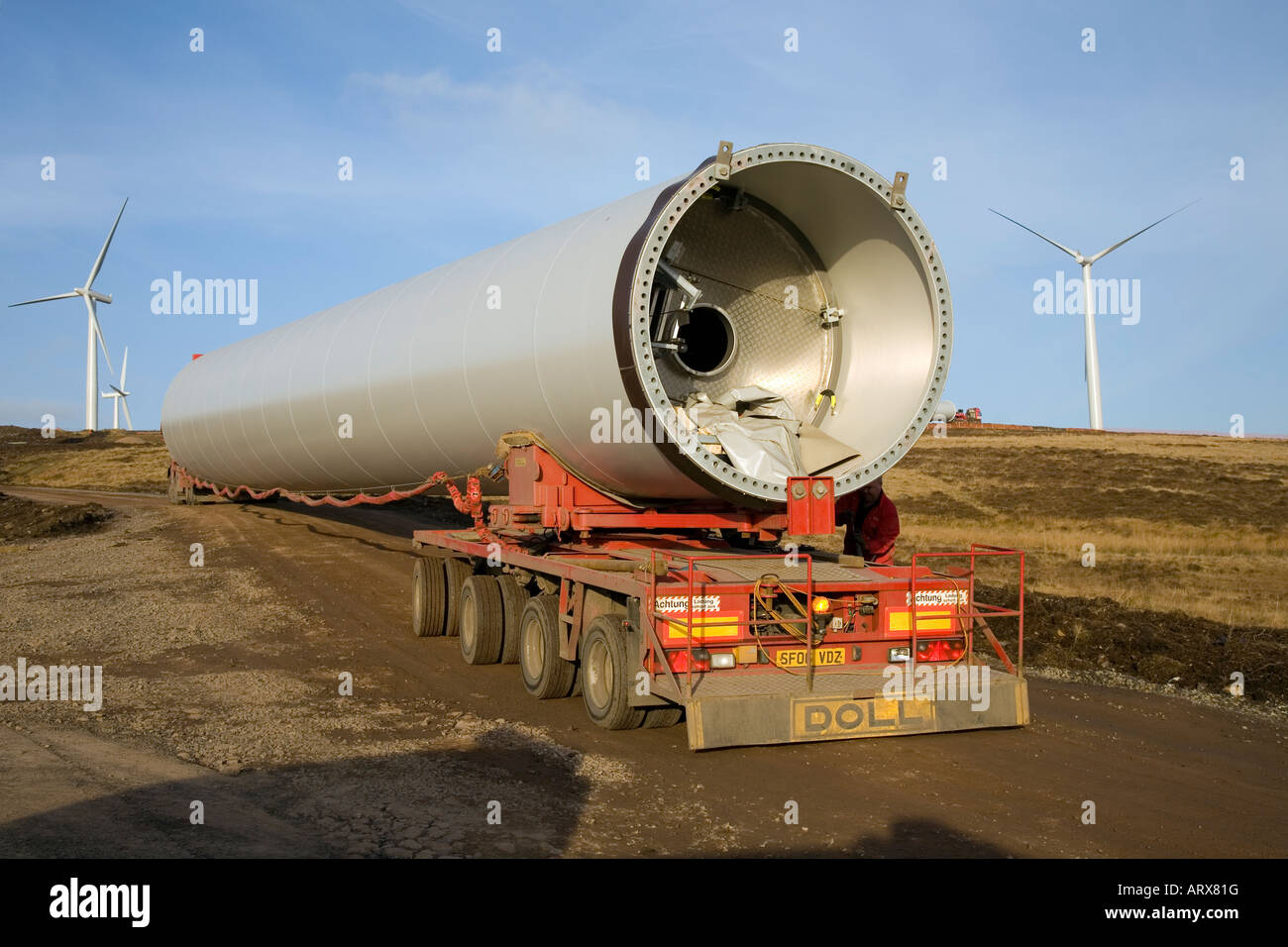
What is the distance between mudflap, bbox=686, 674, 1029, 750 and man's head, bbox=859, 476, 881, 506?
240 cm

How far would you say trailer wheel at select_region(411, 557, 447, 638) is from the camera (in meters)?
12.5

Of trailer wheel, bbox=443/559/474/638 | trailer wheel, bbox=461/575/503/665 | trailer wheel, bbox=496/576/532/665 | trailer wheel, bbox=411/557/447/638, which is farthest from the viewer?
trailer wheel, bbox=411/557/447/638

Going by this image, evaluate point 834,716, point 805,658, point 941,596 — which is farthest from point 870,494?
point 834,716

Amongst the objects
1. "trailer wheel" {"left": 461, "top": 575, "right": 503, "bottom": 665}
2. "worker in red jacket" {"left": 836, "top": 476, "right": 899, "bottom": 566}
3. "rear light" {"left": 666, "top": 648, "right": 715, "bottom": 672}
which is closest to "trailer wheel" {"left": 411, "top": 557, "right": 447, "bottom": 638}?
"trailer wheel" {"left": 461, "top": 575, "right": 503, "bottom": 665}

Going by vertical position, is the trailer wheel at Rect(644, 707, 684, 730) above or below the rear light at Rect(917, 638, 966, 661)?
below

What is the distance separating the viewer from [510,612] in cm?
1063

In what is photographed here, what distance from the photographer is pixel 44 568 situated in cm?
1794

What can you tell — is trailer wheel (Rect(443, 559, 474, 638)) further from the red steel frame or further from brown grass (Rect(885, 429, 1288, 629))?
brown grass (Rect(885, 429, 1288, 629))

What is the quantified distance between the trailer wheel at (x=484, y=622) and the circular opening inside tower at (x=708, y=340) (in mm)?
3559

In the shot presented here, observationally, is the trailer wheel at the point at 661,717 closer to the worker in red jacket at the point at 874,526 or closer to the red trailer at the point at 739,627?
the red trailer at the point at 739,627

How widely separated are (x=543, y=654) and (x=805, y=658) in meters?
2.61

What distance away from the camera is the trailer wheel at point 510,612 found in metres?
10.6

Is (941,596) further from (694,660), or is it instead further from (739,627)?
(694,660)
